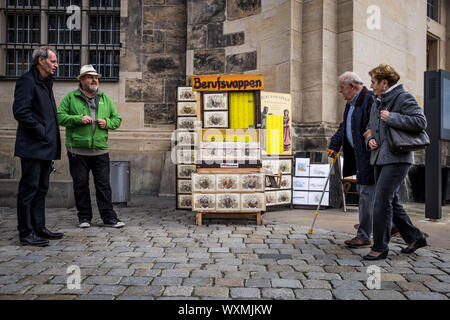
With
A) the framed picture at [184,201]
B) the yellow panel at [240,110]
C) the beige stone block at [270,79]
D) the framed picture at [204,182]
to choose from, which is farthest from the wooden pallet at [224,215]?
the beige stone block at [270,79]

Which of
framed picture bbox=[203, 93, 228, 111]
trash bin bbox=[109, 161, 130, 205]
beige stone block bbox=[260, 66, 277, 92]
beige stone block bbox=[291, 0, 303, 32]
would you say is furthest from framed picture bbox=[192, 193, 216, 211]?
beige stone block bbox=[291, 0, 303, 32]

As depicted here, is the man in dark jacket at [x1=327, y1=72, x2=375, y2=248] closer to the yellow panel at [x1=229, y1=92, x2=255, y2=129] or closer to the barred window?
the yellow panel at [x1=229, y1=92, x2=255, y2=129]

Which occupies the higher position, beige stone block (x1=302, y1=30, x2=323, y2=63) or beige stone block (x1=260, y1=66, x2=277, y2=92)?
beige stone block (x1=302, y1=30, x2=323, y2=63)

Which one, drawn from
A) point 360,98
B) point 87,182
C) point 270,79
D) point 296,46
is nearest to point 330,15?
point 296,46

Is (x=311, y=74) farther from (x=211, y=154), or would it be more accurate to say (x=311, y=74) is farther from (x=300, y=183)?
(x=211, y=154)

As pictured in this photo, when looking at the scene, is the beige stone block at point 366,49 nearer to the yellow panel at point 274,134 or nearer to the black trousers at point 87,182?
the yellow panel at point 274,134

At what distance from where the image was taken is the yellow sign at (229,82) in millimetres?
5574

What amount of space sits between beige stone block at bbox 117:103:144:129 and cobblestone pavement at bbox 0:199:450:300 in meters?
4.71

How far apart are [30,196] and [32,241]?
49cm

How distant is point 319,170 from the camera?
7258mm

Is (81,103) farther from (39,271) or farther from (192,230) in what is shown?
(39,271)

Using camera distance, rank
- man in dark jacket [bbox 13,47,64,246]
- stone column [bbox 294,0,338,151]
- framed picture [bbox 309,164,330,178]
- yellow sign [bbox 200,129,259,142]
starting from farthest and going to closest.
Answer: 1. stone column [bbox 294,0,338,151]
2. framed picture [bbox 309,164,330,178]
3. yellow sign [bbox 200,129,259,142]
4. man in dark jacket [bbox 13,47,64,246]

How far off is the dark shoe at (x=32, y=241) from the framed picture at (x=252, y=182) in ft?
8.38

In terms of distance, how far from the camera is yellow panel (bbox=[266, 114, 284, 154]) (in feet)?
22.9
